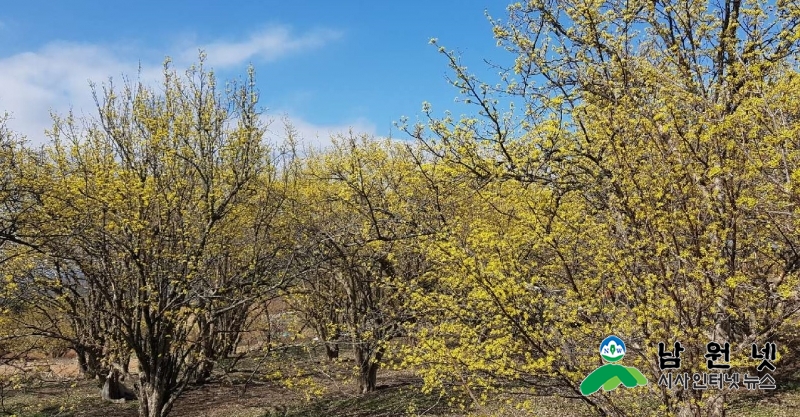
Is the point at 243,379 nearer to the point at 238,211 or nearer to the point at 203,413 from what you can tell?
the point at 203,413

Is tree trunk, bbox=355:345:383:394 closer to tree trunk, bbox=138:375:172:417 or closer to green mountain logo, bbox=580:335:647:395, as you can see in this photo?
tree trunk, bbox=138:375:172:417

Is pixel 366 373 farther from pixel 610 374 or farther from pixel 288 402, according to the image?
pixel 610 374

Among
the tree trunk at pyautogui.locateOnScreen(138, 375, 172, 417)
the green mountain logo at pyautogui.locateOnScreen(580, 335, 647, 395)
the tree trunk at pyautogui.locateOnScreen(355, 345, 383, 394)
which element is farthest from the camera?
the tree trunk at pyautogui.locateOnScreen(355, 345, 383, 394)

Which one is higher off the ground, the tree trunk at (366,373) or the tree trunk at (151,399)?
the tree trunk at (151,399)

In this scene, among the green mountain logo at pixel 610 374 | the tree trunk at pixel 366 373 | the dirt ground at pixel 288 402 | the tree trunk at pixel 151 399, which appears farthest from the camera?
the tree trunk at pixel 366 373

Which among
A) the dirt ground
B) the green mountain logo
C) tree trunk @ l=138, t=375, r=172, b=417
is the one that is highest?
the green mountain logo

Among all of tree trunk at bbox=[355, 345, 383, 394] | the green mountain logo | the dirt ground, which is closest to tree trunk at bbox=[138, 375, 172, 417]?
the dirt ground

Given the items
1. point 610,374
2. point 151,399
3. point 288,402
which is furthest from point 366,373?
point 610,374

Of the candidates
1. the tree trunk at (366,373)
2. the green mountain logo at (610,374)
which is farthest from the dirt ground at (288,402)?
the green mountain logo at (610,374)

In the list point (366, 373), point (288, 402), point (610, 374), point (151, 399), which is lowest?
point (288, 402)

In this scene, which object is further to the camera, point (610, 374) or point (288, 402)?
point (288, 402)

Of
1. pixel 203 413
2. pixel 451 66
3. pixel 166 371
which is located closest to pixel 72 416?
pixel 203 413

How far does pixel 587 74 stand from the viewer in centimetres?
585

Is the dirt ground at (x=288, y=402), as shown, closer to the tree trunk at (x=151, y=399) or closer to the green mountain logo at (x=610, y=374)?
the tree trunk at (x=151, y=399)
